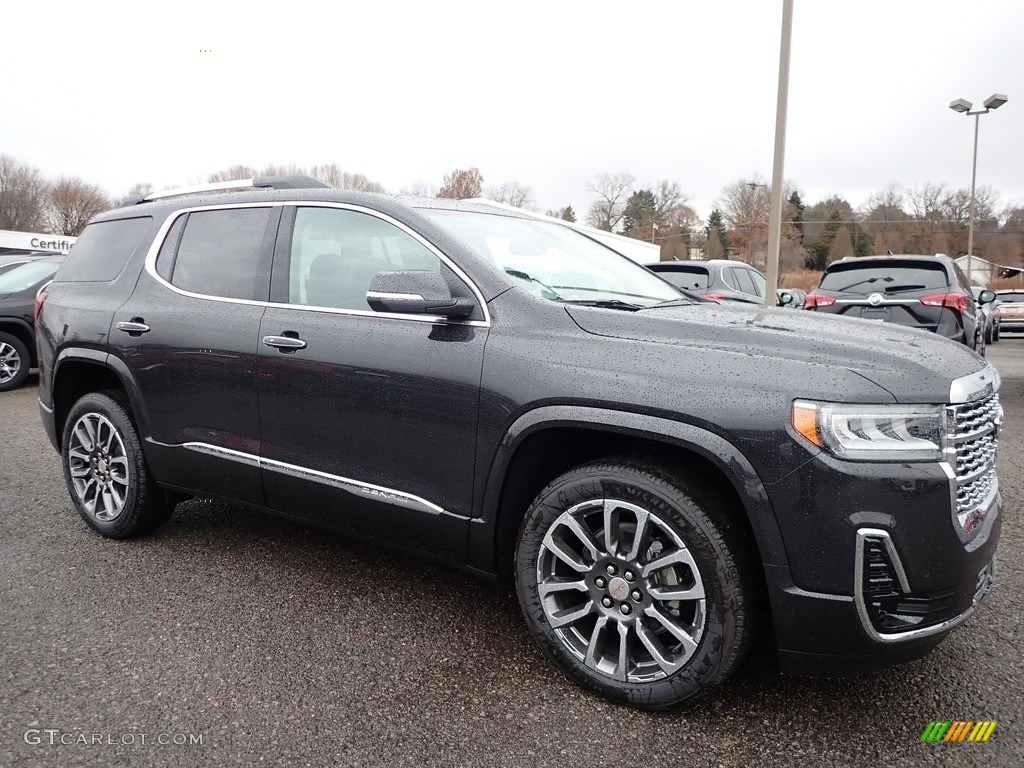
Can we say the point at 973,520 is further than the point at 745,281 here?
No

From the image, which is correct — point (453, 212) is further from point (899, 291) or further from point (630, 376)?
point (899, 291)

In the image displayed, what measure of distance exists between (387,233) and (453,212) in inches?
13.3

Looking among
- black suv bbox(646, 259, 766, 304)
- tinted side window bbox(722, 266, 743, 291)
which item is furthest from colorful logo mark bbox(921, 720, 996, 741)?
tinted side window bbox(722, 266, 743, 291)

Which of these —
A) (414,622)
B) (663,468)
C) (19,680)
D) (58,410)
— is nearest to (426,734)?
(414,622)

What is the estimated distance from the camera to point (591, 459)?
2.61 metres

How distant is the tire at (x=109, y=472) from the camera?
12.4 feet

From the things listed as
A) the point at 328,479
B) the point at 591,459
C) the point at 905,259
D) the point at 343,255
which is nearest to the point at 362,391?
the point at 328,479

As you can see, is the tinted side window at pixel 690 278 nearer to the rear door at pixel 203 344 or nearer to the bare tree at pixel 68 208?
the rear door at pixel 203 344

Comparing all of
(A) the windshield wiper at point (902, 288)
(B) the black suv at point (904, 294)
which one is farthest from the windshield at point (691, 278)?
(A) the windshield wiper at point (902, 288)

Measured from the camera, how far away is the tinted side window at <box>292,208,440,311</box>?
299 cm

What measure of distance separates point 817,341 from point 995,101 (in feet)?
109

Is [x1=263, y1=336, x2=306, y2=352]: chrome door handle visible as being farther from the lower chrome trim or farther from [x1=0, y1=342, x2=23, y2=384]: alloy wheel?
[x1=0, y1=342, x2=23, y2=384]: alloy wheel

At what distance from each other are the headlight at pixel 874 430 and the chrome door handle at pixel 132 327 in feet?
9.81

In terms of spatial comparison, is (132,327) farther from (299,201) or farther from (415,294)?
(415,294)
